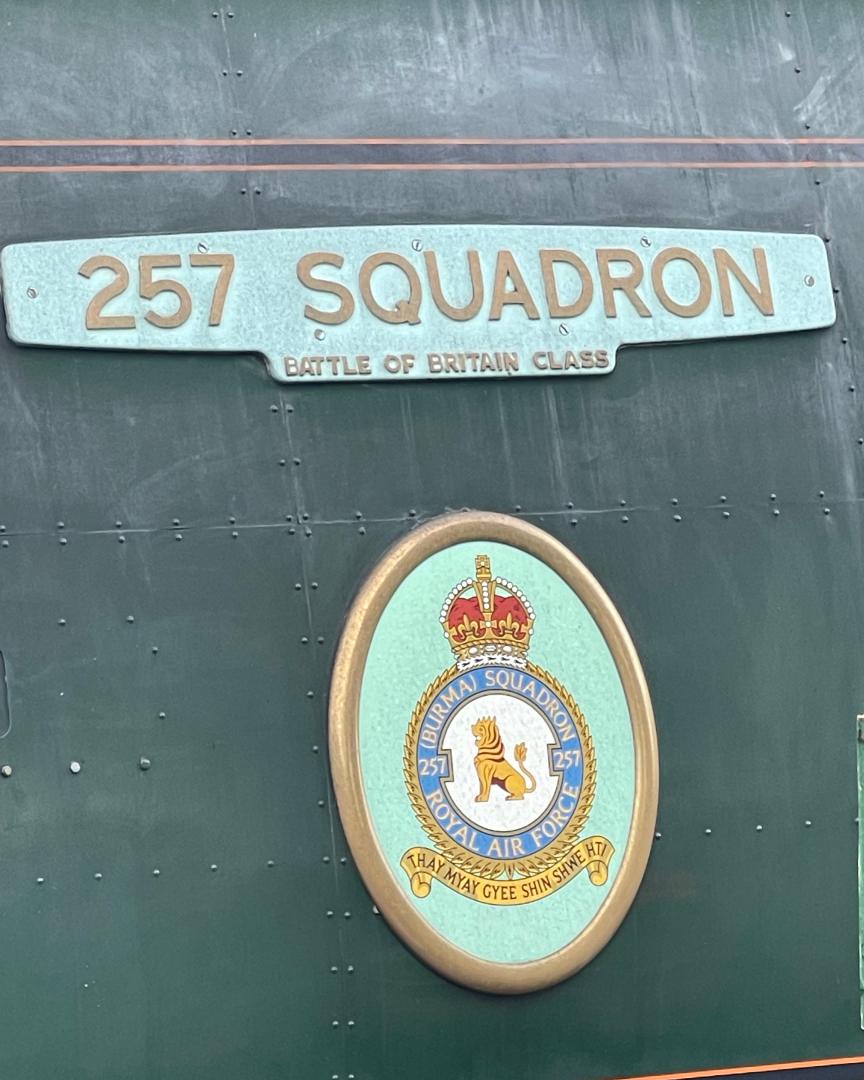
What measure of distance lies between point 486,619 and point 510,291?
87 centimetres

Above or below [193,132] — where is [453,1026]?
below

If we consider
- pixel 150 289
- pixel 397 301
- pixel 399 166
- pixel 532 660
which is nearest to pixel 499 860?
pixel 532 660

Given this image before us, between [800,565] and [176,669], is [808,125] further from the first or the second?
[176,669]

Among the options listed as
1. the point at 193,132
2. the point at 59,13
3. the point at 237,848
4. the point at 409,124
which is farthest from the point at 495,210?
the point at 237,848

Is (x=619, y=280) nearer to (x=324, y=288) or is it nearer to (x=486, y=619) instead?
(x=324, y=288)

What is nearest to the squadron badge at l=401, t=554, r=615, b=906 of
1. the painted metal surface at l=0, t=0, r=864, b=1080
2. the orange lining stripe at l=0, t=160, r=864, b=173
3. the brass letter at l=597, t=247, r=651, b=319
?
the painted metal surface at l=0, t=0, r=864, b=1080

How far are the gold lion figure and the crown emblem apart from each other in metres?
0.17

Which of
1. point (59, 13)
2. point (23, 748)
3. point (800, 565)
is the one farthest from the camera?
point (800, 565)

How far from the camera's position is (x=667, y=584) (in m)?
4.95

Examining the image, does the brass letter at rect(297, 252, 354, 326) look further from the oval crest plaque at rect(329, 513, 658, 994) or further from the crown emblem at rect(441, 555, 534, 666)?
the crown emblem at rect(441, 555, 534, 666)

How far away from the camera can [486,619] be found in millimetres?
4754

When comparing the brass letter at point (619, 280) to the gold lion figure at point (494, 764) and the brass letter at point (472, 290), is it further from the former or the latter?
the gold lion figure at point (494, 764)

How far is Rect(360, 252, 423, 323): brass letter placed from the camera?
4789mm

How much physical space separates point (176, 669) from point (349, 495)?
63 centimetres
